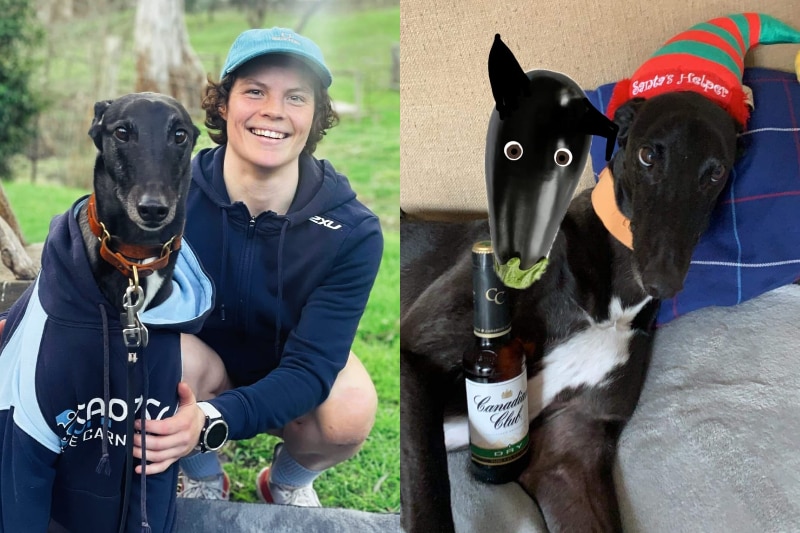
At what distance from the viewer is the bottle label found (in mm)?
1007

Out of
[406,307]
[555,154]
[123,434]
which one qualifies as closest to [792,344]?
[555,154]

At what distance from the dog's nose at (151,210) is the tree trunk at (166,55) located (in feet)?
0.50

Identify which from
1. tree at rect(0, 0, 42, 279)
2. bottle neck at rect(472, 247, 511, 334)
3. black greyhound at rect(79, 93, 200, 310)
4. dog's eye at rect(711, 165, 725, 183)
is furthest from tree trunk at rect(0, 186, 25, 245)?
dog's eye at rect(711, 165, 725, 183)

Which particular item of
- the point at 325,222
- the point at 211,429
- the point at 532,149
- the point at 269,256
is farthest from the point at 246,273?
the point at 532,149

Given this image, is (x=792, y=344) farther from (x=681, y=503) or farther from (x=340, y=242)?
(x=340, y=242)

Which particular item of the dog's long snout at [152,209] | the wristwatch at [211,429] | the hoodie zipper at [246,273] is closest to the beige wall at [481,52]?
the hoodie zipper at [246,273]

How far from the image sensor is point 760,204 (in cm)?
93

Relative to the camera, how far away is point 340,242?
1.04 meters

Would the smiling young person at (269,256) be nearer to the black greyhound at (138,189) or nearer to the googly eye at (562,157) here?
the black greyhound at (138,189)

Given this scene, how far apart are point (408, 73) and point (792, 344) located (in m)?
0.71

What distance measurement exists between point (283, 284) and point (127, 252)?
0.23m

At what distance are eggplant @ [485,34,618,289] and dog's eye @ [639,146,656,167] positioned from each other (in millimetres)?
48

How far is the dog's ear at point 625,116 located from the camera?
2.99 ft

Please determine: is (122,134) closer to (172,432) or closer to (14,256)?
(14,256)
